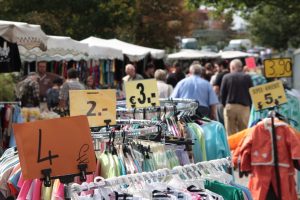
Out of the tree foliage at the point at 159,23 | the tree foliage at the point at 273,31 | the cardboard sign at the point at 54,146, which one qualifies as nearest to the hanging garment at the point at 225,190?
the cardboard sign at the point at 54,146

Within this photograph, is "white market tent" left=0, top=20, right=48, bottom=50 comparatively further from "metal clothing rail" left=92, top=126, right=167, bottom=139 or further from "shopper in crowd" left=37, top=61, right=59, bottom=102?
"shopper in crowd" left=37, top=61, right=59, bottom=102

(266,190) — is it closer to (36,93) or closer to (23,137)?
(23,137)

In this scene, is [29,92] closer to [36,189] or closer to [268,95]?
[268,95]

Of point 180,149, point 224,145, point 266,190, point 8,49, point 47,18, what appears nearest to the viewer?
point 180,149

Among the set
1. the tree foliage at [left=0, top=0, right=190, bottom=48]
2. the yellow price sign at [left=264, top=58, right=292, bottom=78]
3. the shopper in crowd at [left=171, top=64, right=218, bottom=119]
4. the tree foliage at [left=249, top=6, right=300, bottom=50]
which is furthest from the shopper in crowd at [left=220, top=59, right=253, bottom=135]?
the tree foliage at [left=249, top=6, right=300, bottom=50]

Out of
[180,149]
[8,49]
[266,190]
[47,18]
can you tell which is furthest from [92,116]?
[47,18]

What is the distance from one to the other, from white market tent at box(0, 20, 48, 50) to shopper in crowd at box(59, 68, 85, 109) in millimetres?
1937

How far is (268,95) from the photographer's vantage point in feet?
22.0

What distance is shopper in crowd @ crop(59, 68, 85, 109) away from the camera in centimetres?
1015

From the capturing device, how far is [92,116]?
4.71 m

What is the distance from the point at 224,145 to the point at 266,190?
0.95m

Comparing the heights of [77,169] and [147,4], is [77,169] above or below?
below

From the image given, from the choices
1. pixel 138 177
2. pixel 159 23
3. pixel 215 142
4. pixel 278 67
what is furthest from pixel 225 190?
pixel 159 23

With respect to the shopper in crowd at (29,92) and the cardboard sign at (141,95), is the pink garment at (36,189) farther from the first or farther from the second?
the shopper in crowd at (29,92)
